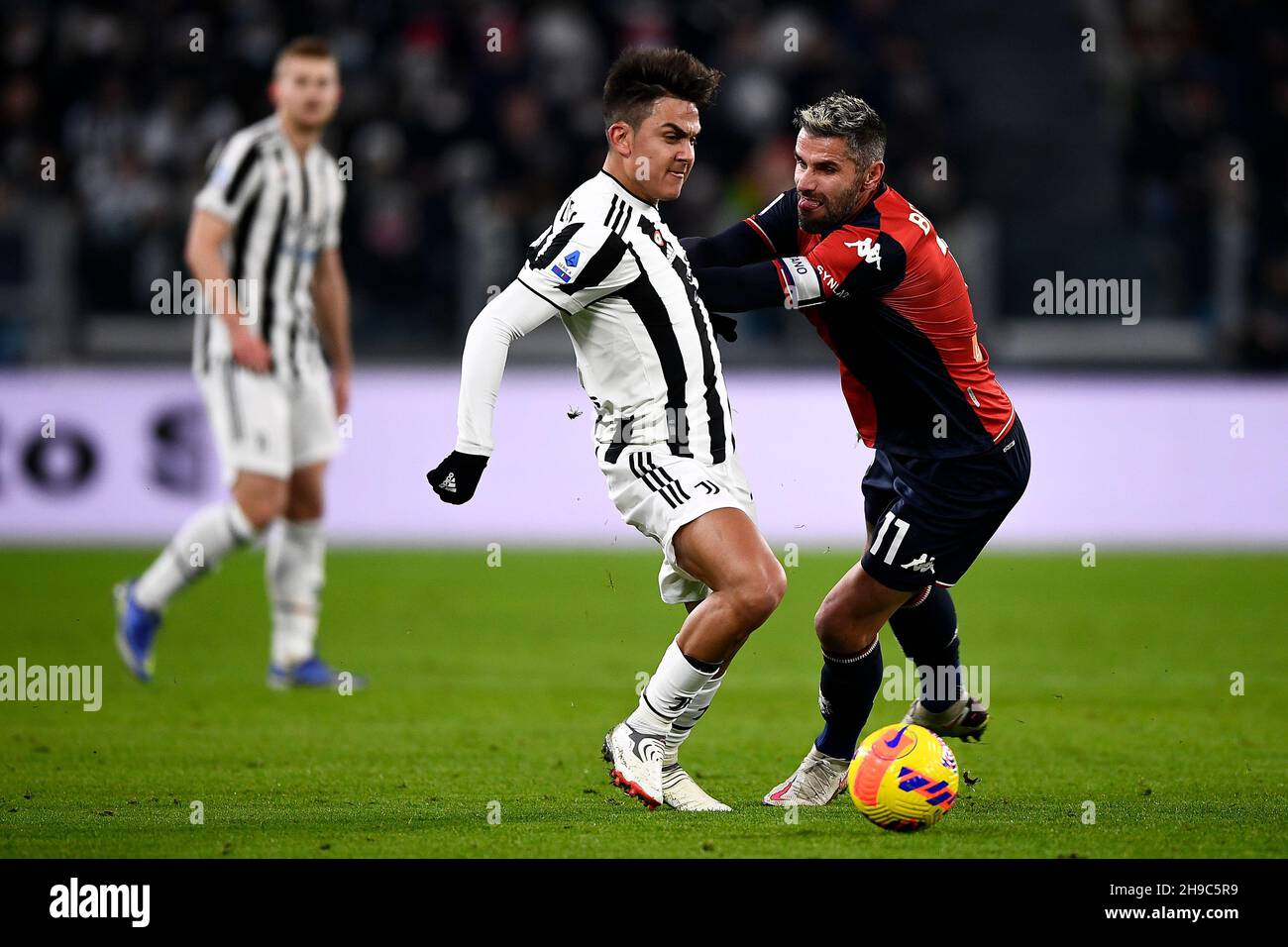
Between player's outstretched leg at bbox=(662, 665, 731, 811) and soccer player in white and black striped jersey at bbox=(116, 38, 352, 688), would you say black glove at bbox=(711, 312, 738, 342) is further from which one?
soccer player in white and black striped jersey at bbox=(116, 38, 352, 688)

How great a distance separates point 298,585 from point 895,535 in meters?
3.60

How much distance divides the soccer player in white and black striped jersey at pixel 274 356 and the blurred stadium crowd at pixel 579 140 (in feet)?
17.0

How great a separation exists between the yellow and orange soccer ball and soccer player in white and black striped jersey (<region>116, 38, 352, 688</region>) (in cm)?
368

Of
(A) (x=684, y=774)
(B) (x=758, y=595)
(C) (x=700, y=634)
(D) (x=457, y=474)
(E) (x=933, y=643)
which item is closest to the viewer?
(D) (x=457, y=474)

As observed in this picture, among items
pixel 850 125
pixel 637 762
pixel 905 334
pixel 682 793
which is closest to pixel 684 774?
pixel 682 793

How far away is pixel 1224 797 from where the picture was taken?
5.53 meters

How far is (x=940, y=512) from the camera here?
5531 millimetres

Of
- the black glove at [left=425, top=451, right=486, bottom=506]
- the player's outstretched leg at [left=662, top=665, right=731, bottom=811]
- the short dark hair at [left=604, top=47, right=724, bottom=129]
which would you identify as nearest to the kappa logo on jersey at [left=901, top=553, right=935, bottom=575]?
the player's outstretched leg at [left=662, top=665, right=731, bottom=811]

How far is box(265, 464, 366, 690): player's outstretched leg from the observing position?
8188 millimetres

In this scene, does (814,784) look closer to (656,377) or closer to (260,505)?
(656,377)

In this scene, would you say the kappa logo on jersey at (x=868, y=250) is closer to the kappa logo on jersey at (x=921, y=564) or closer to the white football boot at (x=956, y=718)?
the kappa logo on jersey at (x=921, y=564)

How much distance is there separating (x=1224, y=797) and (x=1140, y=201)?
1125cm

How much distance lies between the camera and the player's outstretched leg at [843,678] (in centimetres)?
A: 554

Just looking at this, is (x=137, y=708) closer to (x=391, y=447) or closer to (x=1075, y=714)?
(x=1075, y=714)
